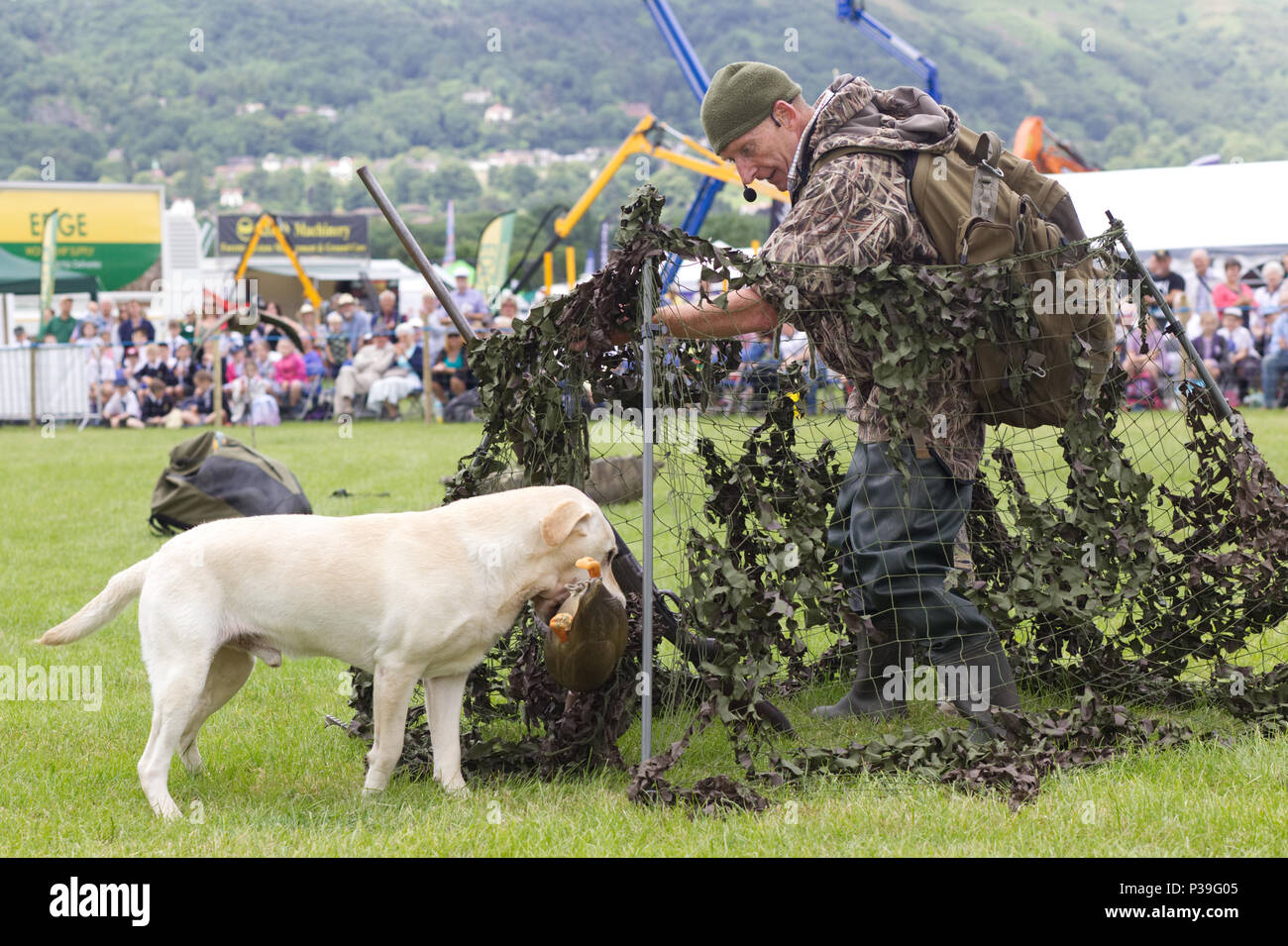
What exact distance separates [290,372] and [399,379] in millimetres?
2297

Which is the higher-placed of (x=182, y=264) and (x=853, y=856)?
(x=182, y=264)

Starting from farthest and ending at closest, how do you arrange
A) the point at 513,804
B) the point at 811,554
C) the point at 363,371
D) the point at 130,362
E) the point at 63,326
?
1. the point at 63,326
2. the point at 130,362
3. the point at 363,371
4. the point at 811,554
5. the point at 513,804

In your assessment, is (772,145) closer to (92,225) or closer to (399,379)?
(399,379)

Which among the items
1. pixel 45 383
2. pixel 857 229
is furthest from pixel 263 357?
pixel 857 229

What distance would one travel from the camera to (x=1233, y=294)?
19.7 metres

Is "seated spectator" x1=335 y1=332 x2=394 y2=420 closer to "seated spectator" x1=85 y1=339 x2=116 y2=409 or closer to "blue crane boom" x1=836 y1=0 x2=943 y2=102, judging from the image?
"seated spectator" x1=85 y1=339 x2=116 y2=409

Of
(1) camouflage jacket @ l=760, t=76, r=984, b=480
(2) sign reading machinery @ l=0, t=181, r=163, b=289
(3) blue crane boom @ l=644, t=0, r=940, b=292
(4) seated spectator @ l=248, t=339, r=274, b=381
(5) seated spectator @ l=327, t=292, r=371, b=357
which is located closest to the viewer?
(1) camouflage jacket @ l=760, t=76, r=984, b=480

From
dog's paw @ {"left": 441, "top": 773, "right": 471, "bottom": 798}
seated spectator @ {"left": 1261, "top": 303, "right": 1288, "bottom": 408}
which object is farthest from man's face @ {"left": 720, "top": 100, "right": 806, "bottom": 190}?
seated spectator @ {"left": 1261, "top": 303, "right": 1288, "bottom": 408}

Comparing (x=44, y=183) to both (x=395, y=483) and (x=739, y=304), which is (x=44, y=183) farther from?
(x=739, y=304)

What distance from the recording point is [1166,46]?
6058 inches

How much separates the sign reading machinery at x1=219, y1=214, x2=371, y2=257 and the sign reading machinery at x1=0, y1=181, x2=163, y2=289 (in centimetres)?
1381

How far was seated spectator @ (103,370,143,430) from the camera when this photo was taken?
22.7 m

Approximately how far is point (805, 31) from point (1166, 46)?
5111cm
